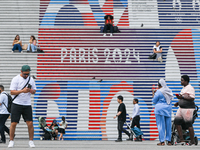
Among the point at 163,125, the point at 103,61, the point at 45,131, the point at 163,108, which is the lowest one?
the point at 45,131

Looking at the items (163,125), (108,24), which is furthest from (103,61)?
(163,125)

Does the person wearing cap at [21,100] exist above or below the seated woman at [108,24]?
below

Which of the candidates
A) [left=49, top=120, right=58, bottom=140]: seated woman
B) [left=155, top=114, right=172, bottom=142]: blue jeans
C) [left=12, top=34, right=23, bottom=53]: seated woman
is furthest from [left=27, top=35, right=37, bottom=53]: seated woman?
[left=155, top=114, right=172, bottom=142]: blue jeans

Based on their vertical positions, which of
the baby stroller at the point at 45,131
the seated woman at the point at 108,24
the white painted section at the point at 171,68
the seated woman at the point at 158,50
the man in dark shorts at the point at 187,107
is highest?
the seated woman at the point at 108,24

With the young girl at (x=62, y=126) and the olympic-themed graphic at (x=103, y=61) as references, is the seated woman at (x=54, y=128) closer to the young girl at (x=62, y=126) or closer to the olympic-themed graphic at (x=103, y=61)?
the young girl at (x=62, y=126)

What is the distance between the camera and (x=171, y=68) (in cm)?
1455

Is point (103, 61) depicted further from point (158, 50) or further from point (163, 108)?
point (163, 108)

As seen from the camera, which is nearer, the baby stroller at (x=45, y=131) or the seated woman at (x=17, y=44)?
the baby stroller at (x=45, y=131)

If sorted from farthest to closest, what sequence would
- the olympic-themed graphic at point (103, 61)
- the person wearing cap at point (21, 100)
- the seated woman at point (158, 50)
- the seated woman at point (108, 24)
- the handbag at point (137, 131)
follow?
the seated woman at point (108, 24) < the seated woman at point (158, 50) < the olympic-themed graphic at point (103, 61) < the handbag at point (137, 131) < the person wearing cap at point (21, 100)

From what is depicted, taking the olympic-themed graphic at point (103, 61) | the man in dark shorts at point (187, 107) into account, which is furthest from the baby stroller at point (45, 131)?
the man in dark shorts at point (187, 107)

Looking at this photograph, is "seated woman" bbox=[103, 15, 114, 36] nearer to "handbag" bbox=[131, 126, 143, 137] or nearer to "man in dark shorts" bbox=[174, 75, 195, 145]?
"handbag" bbox=[131, 126, 143, 137]

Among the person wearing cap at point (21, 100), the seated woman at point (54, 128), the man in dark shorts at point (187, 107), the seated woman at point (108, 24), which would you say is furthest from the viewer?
the seated woman at point (108, 24)

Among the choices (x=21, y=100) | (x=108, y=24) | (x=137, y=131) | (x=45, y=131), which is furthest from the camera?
(x=108, y=24)

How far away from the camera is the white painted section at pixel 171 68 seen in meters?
14.3
